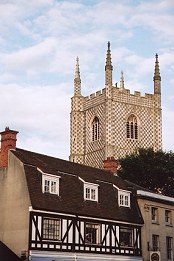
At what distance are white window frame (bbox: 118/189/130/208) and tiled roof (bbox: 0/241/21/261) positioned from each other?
10714mm

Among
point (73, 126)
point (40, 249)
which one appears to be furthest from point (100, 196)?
point (73, 126)

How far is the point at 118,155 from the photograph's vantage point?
8025cm

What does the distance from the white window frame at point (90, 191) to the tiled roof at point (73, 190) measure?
1.07 feet

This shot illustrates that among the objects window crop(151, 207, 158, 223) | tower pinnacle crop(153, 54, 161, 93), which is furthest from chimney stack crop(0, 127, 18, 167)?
tower pinnacle crop(153, 54, 161, 93)

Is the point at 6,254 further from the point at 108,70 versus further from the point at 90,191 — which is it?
the point at 108,70

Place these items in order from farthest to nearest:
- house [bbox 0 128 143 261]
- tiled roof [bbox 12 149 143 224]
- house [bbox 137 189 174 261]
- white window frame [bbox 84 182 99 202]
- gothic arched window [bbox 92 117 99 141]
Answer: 1. gothic arched window [bbox 92 117 99 141]
2. house [bbox 137 189 174 261]
3. white window frame [bbox 84 182 99 202]
4. tiled roof [bbox 12 149 143 224]
5. house [bbox 0 128 143 261]

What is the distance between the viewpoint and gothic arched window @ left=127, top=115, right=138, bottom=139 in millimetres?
83500

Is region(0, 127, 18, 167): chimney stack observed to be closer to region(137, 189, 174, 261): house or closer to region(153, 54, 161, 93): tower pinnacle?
region(137, 189, 174, 261): house

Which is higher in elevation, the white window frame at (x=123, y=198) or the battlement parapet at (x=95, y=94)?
the battlement parapet at (x=95, y=94)

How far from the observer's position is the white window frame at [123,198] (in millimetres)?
42875

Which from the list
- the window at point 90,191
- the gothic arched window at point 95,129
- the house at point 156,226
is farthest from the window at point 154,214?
the gothic arched window at point 95,129

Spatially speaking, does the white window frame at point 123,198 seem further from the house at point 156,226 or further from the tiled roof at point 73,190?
the house at point 156,226

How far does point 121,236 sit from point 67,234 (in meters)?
5.73

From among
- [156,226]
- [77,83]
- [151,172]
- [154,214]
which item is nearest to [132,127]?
[77,83]
